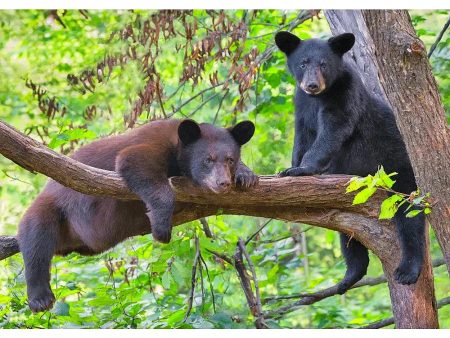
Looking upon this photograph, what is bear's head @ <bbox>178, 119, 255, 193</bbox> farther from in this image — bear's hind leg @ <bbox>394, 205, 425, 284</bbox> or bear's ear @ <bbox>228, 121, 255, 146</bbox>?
bear's hind leg @ <bbox>394, 205, 425, 284</bbox>

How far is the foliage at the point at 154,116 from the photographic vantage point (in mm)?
4586

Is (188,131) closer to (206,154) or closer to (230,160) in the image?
(206,154)

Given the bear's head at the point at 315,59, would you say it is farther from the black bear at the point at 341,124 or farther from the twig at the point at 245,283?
the twig at the point at 245,283

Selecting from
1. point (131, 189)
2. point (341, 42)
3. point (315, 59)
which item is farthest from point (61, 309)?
point (341, 42)

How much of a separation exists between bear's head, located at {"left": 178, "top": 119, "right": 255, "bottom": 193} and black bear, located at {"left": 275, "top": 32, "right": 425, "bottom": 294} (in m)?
0.52

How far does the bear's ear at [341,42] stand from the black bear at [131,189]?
0.82m

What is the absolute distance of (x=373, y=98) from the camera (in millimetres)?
4488

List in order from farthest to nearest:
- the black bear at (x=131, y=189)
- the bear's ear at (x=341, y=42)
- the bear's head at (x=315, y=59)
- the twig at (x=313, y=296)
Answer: the twig at (x=313, y=296)
the bear's ear at (x=341, y=42)
the bear's head at (x=315, y=59)
the black bear at (x=131, y=189)

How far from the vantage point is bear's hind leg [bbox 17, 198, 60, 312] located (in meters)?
3.75

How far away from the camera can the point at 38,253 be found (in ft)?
12.3

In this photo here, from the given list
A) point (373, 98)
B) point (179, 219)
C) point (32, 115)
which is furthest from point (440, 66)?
point (32, 115)

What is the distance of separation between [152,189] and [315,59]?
143 cm

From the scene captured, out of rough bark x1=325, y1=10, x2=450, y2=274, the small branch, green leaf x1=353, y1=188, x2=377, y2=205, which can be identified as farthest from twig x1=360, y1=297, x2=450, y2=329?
the small branch

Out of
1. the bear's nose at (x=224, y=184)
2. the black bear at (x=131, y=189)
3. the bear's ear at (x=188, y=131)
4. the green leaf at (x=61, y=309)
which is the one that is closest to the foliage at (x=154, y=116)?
the green leaf at (x=61, y=309)
